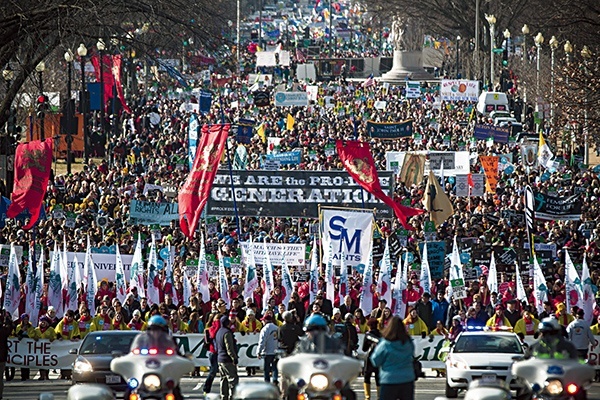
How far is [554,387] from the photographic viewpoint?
1445cm

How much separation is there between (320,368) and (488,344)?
7000mm

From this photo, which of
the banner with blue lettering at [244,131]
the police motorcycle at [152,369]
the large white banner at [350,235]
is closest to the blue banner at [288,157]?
the banner with blue lettering at [244,131]

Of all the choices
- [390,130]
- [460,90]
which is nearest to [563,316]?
[390,130]

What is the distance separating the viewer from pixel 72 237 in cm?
3366

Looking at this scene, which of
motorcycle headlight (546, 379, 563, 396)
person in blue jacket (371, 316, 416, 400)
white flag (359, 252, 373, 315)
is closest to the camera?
motorcycle headlight (546, 379, 563, 396)

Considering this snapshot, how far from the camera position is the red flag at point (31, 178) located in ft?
102

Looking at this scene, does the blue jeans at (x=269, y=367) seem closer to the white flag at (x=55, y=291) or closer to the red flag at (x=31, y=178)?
the white flag at (x=55, y=291)

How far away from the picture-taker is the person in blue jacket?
15055mm

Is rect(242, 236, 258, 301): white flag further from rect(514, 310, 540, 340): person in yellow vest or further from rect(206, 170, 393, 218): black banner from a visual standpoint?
rect(514, 310, 540, 340): person in yellow vest

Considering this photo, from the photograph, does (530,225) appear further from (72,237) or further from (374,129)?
(374,129)

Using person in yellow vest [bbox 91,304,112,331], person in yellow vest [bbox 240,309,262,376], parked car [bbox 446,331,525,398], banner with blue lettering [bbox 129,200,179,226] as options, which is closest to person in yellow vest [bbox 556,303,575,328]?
parked car [bbox 446,331,525,398]

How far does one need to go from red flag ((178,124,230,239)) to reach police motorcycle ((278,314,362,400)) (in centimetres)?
1475

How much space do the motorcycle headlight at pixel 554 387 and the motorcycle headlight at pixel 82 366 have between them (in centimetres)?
774

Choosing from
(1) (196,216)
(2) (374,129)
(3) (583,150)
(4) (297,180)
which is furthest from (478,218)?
(3) (583,150)
